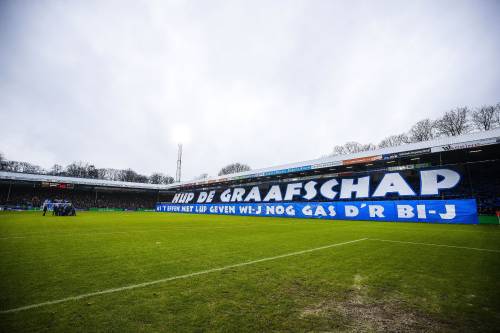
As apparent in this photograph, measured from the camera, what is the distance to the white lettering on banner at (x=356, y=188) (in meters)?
22.4

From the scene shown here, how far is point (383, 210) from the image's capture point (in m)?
17.3

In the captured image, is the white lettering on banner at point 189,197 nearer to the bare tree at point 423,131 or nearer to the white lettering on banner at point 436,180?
the white lettering on banner at point 436,180

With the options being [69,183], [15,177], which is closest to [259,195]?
[69,183]

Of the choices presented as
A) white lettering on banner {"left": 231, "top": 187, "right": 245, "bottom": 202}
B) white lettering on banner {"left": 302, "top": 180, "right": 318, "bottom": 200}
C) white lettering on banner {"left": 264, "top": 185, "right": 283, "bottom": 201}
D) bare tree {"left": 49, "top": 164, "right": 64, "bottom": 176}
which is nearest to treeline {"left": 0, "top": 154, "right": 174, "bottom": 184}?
bare tree {"left": 49, "top": 164, "right": 64, "bottom": 176}

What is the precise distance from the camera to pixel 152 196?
60531 mm

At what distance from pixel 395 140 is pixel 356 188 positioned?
80.8ft

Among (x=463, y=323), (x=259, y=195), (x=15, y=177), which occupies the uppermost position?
(x=15, y=177)

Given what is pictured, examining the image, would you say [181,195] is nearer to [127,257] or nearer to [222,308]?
[127,257]

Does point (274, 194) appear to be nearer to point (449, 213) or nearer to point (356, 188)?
point (356, 188)

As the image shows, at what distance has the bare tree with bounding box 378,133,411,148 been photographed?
1548 inches

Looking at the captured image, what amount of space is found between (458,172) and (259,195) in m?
20.3

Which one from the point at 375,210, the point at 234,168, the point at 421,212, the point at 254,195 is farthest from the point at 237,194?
the point at 234,168

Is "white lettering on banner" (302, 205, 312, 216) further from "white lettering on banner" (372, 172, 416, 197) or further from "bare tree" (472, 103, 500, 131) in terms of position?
"bare tree" (472, 103, 500, 131)

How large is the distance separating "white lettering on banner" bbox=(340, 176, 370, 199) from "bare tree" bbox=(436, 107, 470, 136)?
18.4 m
